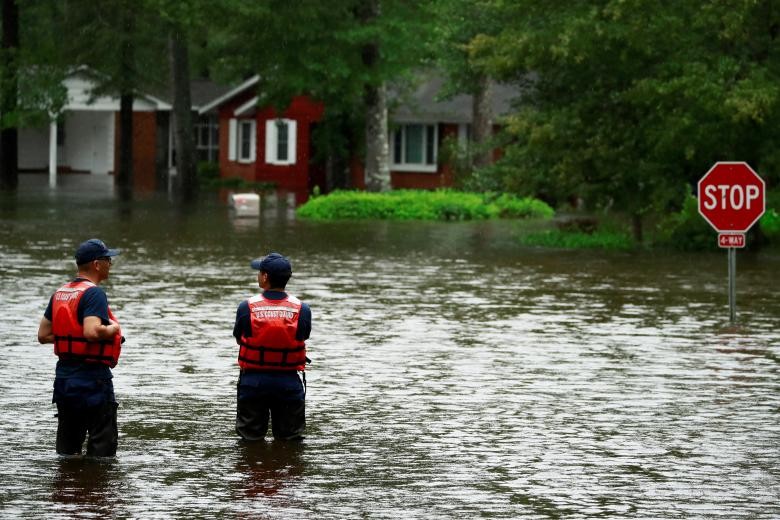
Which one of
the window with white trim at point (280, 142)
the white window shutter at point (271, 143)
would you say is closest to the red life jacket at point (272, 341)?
the window with white trim at point (280, 142)

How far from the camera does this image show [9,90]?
59.5 metres

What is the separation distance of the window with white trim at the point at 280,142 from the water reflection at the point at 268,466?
5415cm

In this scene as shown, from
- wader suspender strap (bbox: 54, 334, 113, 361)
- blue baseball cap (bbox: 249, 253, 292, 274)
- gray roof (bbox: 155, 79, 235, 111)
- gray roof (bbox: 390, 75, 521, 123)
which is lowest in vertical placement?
wader suspender strap (bbox: 54, 334, 113, 361)

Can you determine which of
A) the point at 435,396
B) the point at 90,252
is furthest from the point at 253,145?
the point at 90,252

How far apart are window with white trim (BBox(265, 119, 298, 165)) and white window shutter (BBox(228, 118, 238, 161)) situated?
2365mm

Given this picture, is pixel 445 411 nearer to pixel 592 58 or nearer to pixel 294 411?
pixel 294 411

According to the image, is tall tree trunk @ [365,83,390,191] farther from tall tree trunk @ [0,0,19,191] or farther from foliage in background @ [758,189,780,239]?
foliage in background @ [758,189,780,239]

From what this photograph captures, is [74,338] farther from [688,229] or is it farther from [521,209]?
[521,209]

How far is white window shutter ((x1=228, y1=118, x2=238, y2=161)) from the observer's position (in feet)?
226

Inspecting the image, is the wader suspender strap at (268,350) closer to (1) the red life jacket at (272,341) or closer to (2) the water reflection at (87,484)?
(1) the red life jacket at (272,341)

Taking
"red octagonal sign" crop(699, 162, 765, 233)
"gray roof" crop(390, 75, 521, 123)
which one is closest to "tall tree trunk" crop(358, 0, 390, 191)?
"gray roof" crop(390, 75, 521, 123)

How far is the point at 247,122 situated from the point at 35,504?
2358 inches

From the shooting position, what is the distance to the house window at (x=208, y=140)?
78375 millimetres

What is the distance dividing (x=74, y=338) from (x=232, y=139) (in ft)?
192
